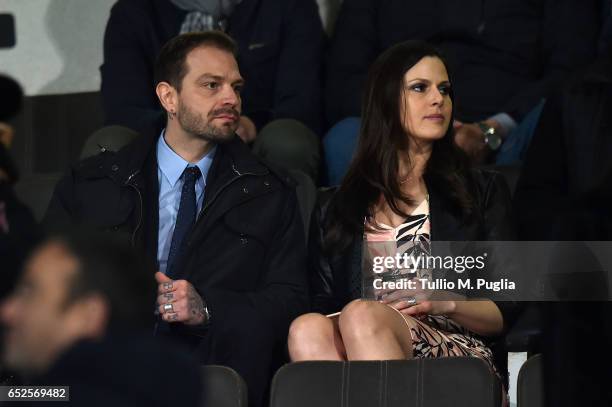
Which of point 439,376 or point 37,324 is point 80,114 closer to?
point 439,376

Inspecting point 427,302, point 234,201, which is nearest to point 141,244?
point 234,201

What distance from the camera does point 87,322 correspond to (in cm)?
77

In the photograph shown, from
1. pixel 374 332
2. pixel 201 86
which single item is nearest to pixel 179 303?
pixel 374 332

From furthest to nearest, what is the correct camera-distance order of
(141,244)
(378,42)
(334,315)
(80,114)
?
(80,114) → (378,42) → (141,244) → (334,315)

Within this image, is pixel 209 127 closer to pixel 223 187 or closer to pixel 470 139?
pixel 223 187

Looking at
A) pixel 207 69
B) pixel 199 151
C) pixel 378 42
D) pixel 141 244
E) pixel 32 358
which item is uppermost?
pixel 378 42

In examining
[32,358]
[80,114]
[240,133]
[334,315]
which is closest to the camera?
[32,358]

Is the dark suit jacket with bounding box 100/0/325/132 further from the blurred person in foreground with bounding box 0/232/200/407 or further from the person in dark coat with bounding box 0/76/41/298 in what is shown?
the blurred person in foreground with bounding box 0/232/200/407

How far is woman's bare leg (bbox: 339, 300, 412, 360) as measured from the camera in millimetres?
2020

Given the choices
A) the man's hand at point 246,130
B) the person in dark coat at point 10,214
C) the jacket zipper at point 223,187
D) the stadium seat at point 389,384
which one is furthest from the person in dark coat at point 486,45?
the person in dark coat at point 10,214

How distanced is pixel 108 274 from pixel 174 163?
5.87 feet

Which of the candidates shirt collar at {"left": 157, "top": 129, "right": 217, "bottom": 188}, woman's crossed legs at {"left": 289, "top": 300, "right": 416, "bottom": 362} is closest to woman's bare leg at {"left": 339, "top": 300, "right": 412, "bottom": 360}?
woman's crossed legs at {"left": 289, "top": 300, "right": 416, "bottom": 362}

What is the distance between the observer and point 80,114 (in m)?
3.60

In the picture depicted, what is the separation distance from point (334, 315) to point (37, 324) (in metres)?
1.50
